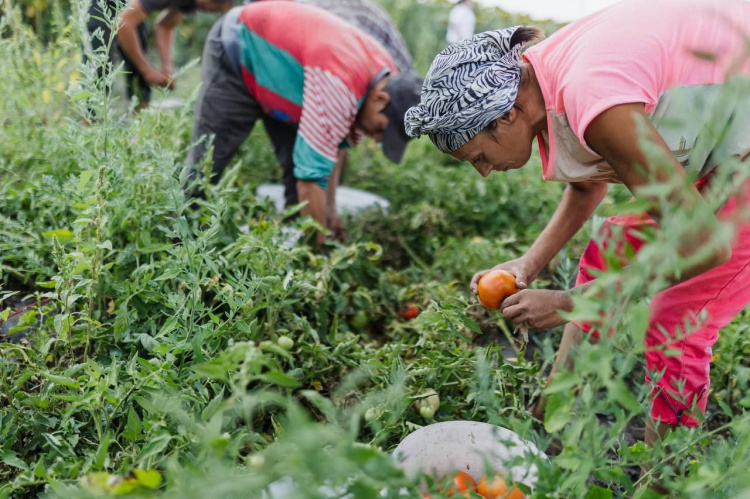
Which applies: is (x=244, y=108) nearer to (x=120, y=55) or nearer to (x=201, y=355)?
(x=120, y=55)

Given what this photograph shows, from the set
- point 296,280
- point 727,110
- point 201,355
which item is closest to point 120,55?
point 296,280

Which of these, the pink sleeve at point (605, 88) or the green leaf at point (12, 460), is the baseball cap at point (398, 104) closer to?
the pink sleeve at point (605, 88)

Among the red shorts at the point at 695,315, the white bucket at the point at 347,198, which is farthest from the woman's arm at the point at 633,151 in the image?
the white bucket at the point at 347,198

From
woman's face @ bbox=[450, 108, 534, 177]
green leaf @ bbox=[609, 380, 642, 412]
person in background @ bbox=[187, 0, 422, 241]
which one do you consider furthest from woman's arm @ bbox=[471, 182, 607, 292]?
green leaf @ bbox=[609, 380, 642, 412]

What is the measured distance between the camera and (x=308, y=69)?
260cm

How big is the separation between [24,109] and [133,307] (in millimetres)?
1540

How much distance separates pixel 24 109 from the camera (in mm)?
2771

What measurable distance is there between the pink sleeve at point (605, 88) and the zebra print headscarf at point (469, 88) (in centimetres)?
20

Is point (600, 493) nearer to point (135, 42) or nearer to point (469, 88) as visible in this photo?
point (469, 88)

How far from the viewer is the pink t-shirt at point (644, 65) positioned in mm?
1277

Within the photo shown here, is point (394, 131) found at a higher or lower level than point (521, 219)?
higher

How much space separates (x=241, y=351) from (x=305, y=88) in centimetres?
188

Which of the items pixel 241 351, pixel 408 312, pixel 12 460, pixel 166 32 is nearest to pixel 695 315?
pixel 408 312

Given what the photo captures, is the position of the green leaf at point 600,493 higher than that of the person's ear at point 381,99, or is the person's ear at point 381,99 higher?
the person's ear at point 381,99
